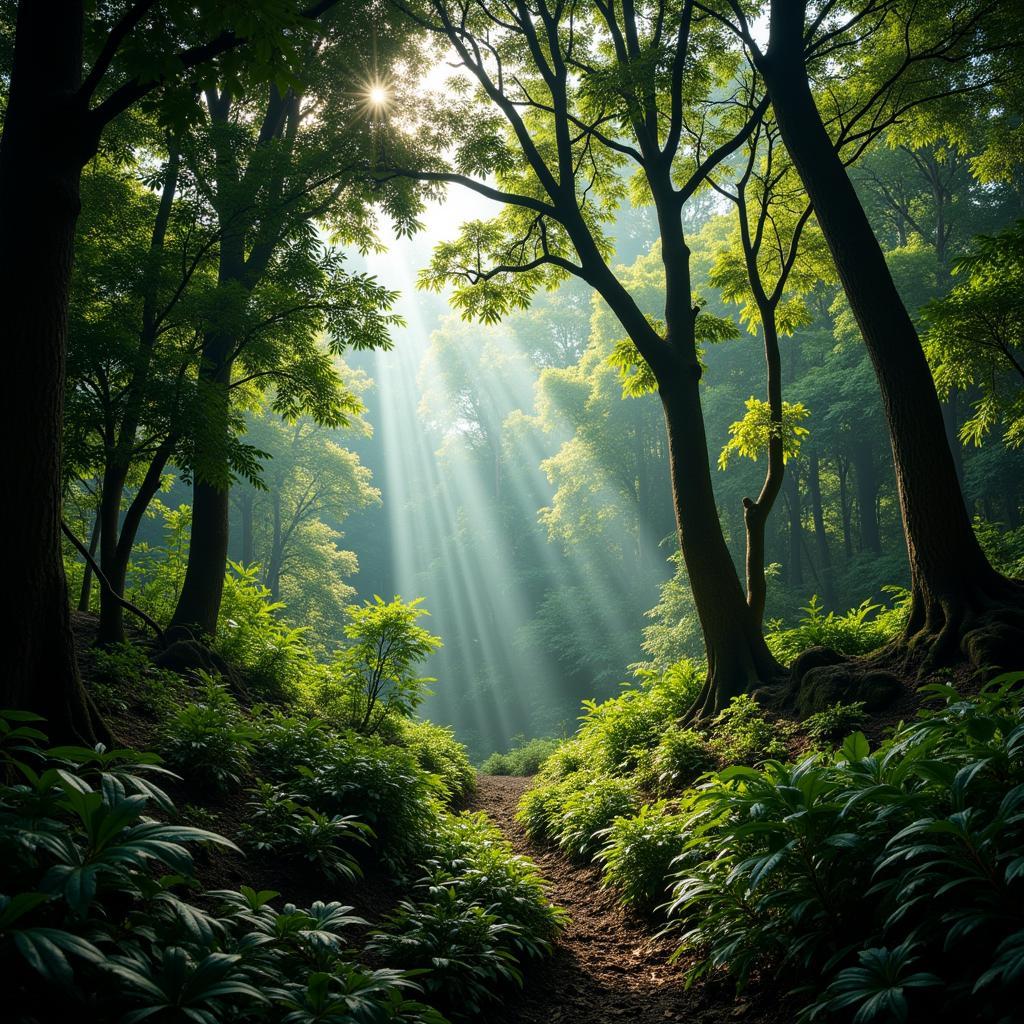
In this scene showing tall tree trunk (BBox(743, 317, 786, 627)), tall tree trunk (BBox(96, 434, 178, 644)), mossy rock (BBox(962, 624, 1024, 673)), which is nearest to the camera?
mossy rock (BBox(962, 624, 1024, 673))

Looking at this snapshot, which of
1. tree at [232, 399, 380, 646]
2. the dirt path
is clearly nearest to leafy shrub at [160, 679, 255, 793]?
the dirt path

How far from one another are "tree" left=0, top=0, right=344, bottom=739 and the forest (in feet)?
0.06

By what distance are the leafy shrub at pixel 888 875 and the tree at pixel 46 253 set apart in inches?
131

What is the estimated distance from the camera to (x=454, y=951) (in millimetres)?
3207

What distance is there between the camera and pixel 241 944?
223 centimetres

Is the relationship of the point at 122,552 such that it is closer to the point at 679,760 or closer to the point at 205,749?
the point at 205,749

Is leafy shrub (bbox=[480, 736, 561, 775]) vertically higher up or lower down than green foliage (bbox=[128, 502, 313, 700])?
lower down

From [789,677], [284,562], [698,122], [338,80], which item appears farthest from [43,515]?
[284,562]

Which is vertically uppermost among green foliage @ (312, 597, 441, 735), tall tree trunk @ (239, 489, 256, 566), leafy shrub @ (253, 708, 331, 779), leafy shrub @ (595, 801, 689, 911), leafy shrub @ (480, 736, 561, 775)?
tall tree trunk @ (239, 489, 256, 566)

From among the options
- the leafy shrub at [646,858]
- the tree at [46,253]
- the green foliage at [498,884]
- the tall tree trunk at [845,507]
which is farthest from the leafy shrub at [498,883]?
the tall tree trunk at [845,507]

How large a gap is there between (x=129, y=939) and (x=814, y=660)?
5985 mm

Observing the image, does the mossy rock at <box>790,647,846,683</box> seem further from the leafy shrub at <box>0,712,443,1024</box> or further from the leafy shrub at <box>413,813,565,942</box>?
the leafy shrub at <box>0,712,443,1024</box>

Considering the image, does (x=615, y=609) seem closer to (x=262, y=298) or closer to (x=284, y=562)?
(x=284, y=562)

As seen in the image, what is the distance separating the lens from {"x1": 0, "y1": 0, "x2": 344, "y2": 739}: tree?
10.3 ft
